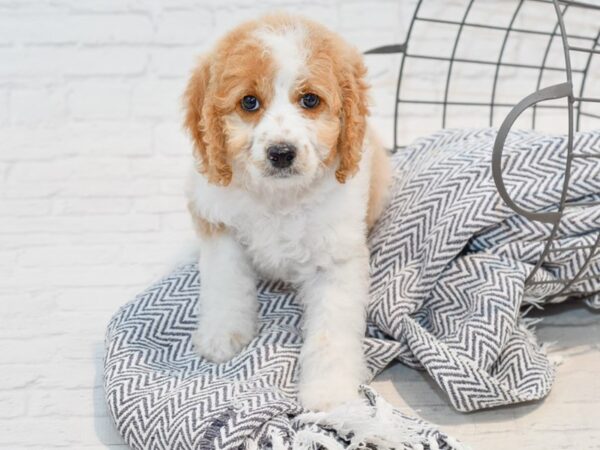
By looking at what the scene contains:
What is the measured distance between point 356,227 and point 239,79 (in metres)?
0.62

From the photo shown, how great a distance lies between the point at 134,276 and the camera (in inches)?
139

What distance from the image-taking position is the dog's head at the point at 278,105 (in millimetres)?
2564

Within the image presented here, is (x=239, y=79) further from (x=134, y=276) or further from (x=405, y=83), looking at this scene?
(x=405, y=83)

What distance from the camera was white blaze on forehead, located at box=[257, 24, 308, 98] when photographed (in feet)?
8.42

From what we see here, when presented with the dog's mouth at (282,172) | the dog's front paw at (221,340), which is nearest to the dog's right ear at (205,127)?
the dog's mouth at (282,172)

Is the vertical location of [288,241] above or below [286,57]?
below

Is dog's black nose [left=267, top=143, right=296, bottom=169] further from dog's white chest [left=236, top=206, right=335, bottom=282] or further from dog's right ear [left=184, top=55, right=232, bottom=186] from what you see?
dog's white chest [left=236, top=206, right=335, bottom=282]

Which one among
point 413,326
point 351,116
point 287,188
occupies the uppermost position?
point 351,116

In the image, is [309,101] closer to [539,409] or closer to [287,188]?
[287,188]

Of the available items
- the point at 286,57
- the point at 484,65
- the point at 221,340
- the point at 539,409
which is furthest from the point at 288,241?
the point at 484,65

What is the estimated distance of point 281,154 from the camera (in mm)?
2527

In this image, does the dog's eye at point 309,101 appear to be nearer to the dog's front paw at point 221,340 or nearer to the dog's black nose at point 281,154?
the dog's black nose at point 281,154

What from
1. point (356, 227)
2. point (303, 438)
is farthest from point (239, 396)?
point (356, 227)

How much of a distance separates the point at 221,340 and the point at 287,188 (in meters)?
0.52
